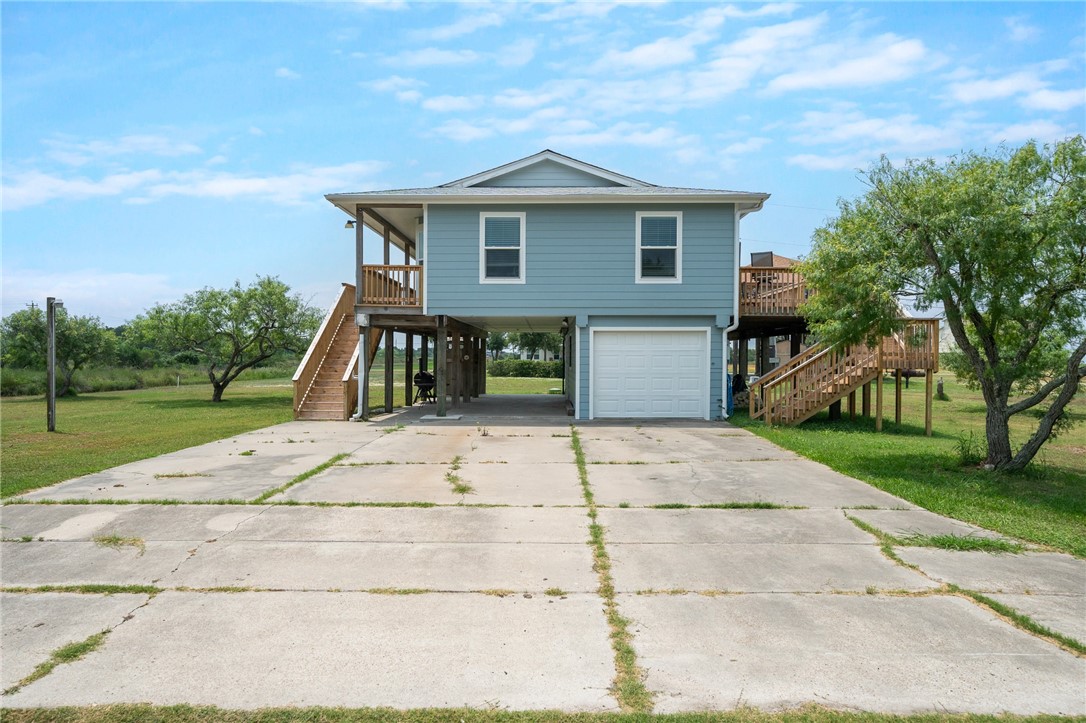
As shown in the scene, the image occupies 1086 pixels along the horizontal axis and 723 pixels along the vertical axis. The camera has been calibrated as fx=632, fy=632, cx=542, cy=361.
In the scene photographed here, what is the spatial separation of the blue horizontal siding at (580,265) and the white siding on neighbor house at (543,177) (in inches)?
59.5

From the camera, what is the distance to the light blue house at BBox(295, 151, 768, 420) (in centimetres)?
1464

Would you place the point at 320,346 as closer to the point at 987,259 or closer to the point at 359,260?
the point at 359,260

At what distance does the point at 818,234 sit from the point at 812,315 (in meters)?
1.35

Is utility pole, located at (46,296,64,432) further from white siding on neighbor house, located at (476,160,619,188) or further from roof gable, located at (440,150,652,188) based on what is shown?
white siding on neighbor house, located at (476,160,619,188)

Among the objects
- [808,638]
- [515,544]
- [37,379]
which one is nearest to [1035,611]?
[808,638]

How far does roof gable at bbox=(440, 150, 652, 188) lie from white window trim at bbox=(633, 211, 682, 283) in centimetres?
117

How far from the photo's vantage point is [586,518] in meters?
6.15

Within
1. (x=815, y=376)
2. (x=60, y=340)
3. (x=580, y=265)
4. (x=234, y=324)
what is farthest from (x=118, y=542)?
A: (x=60, y=340)

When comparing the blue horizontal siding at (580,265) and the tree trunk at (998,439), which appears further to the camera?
the blue horizontal siding at (580,265)

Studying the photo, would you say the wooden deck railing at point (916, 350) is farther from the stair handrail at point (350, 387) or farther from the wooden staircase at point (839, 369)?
the stair handrail at point (350, 387)

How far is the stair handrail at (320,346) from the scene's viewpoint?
15.3 m

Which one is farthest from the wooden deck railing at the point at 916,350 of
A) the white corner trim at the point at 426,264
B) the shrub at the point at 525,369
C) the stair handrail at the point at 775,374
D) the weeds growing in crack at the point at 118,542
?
the shrub at the point at 525,369

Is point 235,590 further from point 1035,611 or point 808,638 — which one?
point 1035,611

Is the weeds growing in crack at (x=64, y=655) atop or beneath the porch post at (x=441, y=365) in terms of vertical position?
beneath
